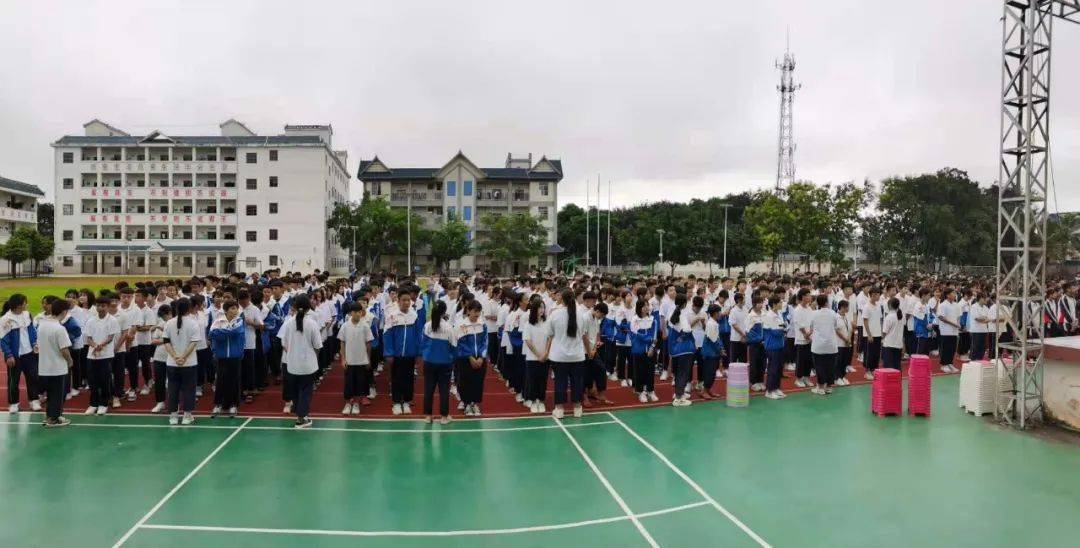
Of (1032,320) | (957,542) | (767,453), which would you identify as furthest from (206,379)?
(1032,320)

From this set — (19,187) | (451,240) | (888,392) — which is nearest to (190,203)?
(19,187)

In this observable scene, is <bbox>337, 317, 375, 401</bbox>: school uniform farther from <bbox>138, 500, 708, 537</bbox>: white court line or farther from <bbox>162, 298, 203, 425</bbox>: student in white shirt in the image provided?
<bbox>138, 500, 708, 537</bbox>: white court line

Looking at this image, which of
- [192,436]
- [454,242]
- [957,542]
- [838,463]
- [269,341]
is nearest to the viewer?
[957,542]

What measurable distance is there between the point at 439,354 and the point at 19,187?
59.0 metres

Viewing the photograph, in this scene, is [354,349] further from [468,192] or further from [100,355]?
[468,192]

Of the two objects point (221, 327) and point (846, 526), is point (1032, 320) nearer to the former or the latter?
point (846, 526)

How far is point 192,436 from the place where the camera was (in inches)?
283

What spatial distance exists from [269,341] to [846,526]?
815 cm

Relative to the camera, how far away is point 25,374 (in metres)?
8.25

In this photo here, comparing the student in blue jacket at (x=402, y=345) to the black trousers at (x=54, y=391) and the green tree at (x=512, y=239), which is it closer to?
the black trousers at (x=54, y=391)

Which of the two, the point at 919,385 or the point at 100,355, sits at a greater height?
the point at 100,355

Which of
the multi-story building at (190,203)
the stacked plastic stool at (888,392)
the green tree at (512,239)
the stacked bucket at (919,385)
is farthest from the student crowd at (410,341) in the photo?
the multi-story building at (190,203)

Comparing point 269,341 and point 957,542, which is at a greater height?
point 269,341

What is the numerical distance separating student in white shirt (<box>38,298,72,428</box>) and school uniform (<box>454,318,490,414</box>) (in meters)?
4.46
